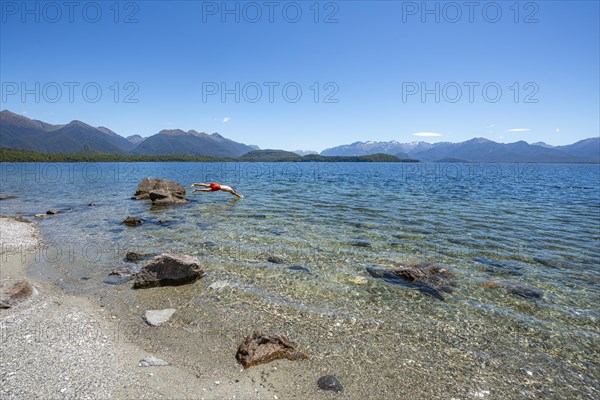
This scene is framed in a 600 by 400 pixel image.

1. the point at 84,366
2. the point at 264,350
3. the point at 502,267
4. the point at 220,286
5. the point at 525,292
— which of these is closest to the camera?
the point at 84,366

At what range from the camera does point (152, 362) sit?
23.0 ft

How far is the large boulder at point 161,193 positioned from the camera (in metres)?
32.2

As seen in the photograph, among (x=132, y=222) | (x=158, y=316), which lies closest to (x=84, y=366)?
(x=158, y=316)

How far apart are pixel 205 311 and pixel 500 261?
13470mm

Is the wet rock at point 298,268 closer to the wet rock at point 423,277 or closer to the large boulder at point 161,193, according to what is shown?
the wet rock at point 423,277

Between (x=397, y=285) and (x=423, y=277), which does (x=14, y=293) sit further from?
(x=423, y=277)

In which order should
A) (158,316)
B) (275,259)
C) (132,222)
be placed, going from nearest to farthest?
(158,316), (275,259), (132,222)

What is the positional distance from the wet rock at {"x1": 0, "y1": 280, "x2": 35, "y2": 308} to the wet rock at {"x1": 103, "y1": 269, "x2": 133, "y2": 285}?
89.2 inches

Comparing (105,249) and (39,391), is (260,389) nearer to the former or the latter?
(39,391)

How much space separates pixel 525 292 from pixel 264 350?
32.8 feet

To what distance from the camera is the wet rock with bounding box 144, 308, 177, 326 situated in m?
8.91

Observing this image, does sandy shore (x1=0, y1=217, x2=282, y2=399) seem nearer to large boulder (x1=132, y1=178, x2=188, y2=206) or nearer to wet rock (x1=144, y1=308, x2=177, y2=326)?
wet rock (x1=144, y1=308, x2=177, y2=326)

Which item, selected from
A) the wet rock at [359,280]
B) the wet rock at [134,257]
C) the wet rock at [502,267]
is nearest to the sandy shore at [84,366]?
the wet rock at [134,257]

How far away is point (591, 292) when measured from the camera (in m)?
11.6
